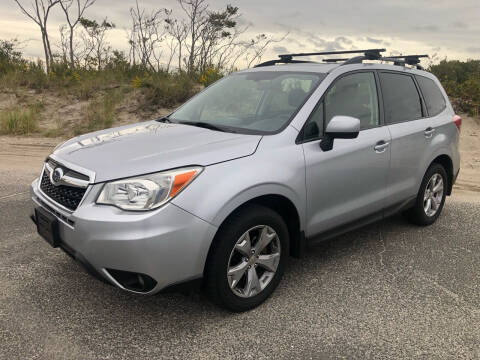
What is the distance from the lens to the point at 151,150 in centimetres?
302

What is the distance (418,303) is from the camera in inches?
131

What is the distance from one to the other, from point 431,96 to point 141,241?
12.0 feet

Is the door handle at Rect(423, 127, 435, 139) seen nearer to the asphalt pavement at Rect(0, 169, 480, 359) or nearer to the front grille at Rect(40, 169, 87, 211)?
the asphalt pavement at Rect(0, 169, 480, 359)

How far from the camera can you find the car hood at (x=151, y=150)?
9.13ft

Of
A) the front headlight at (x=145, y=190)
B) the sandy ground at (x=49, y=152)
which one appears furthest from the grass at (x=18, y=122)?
the front headlight at (x=145, y=190)

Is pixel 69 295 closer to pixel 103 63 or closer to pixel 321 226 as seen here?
pixel 321 226

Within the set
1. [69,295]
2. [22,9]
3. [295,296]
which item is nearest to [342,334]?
[295,296]

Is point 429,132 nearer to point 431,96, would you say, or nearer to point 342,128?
point 431,96

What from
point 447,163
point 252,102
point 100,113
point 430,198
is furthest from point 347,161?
point 100,113

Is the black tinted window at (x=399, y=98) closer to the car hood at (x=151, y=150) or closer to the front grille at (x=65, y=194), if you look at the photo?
the car hood at (x=151, y=150)

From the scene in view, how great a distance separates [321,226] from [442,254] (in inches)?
58.5

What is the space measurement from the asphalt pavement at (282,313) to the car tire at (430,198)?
0.59m

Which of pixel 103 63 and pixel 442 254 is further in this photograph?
pixel 103 63

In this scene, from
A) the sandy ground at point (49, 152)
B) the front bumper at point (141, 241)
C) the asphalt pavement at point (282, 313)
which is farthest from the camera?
the sandy ground at point (49, 152)
